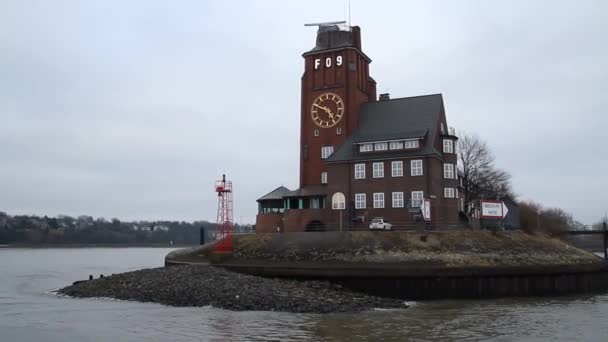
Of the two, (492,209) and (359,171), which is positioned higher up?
(359,171)

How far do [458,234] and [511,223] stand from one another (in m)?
19.6

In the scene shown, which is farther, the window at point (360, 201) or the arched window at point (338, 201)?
the arched window at point (338, 201)

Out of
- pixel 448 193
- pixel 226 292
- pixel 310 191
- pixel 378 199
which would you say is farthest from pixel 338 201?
pixel 226 292

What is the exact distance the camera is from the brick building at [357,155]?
5156 centimetres

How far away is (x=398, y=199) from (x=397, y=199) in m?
0.09

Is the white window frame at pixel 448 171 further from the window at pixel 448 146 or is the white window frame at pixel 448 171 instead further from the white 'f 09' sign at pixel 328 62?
the white 'f 09' sign at pixel 328 62

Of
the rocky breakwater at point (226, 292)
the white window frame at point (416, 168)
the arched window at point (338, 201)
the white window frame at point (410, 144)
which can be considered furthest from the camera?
the arched window at point (338, 201)

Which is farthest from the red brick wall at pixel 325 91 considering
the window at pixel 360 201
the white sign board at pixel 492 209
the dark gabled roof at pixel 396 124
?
the white sign board at pixel 492 209

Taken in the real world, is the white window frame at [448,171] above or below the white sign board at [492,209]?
above

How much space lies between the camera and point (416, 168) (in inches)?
2020

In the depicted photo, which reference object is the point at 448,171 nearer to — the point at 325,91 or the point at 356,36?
the point at 325,91

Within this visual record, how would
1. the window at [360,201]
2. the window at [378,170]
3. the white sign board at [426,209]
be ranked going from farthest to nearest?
the window at [360,201] < the window at [378,170] < the white sign board at [426,209]

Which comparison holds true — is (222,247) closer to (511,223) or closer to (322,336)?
(322,336)

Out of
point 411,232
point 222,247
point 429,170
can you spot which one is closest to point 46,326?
point 222,247
